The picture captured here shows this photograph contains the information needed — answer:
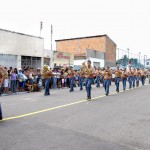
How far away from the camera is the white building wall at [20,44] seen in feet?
77.5

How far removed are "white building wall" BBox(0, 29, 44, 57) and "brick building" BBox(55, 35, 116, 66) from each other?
2571 centimetres

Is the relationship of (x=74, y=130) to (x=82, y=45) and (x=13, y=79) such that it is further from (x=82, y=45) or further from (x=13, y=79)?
(x=82, y=45)

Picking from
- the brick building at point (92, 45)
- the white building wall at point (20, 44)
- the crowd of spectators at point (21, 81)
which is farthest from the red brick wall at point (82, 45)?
the crowd of spectators at point (21, 81)

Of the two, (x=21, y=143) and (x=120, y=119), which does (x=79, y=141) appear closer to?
(x=21, y=143)

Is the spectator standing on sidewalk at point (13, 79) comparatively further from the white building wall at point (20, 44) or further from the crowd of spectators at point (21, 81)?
the white building wall at point (20, 44)

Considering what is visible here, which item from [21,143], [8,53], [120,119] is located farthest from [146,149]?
[8,53]

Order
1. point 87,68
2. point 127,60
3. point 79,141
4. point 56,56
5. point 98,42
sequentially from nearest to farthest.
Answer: point 79,141 < point 87,68 < point 56,56 < point 98,42 < point 127,60

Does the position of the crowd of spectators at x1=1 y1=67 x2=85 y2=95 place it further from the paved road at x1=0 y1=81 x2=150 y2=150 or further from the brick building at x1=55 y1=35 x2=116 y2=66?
the brick building at x1=55 y1=35 x2=116 y2=66

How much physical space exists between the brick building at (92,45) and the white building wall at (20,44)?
2571 centimetres

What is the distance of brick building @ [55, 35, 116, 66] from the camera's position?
54.3 meters

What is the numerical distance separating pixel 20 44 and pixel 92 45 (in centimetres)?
3166

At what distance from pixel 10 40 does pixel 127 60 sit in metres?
45.4

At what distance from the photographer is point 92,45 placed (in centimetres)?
5603

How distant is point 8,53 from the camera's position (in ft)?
78.4
